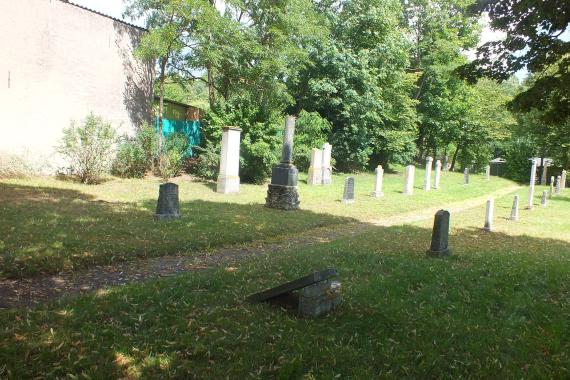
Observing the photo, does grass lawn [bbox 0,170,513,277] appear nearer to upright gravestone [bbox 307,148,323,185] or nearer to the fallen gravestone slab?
the fallen gravestone slab

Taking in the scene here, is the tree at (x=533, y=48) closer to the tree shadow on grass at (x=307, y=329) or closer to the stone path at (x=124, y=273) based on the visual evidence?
the tree shadow on grass at (x=307, y=329)

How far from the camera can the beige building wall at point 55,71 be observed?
14.5 m

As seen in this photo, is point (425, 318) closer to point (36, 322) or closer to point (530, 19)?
point (36, 322)

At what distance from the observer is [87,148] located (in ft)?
49.7

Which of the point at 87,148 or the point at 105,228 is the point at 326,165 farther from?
the point at 105,228

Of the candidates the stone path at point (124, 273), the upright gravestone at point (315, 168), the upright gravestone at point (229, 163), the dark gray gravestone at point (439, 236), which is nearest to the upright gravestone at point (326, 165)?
the upright gravestone at point (315, 168)

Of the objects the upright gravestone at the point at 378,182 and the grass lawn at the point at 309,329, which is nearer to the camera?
the grass lawn at the point at 309,329

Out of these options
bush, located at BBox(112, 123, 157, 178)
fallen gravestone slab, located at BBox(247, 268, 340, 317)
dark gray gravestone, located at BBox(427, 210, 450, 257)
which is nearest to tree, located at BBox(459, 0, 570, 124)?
dark gray gravestone, located at BBox(427, 210, 450, 257)

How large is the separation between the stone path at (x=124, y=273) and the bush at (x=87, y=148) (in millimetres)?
8895

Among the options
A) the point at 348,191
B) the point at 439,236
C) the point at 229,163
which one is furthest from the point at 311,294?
the point at 229,163

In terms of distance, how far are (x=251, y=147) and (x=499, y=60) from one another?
1198 centimetres

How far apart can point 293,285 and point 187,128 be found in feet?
61.8

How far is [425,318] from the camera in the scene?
15.7 feet

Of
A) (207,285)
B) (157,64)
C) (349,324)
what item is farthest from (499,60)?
(157,64)
